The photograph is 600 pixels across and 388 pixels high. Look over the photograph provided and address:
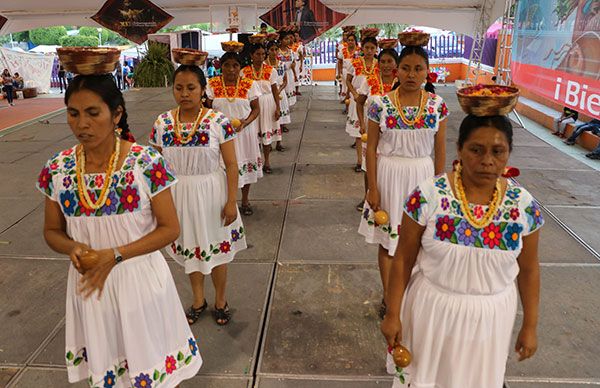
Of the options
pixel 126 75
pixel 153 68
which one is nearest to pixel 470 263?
pixel 153 68

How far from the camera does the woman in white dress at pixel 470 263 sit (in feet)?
5.70

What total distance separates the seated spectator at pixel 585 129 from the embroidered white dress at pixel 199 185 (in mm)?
7552

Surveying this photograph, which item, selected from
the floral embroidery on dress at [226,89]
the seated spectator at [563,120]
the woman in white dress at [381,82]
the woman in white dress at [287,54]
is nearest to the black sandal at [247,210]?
the floral embroidery on dress at [226,89]

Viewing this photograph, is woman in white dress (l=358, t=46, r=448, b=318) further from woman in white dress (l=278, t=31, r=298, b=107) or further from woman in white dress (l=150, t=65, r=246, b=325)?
woman in white dress (l=278, t=31, r=298, b=107)

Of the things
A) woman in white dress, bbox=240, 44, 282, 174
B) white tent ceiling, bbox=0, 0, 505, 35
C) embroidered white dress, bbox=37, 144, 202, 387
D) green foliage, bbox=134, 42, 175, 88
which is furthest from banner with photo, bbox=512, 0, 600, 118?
green foliage, bbox=134, 42, 175, 88

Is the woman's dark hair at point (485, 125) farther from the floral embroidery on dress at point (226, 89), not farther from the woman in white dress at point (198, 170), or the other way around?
the floral embroidery on dress at point (226, 89)

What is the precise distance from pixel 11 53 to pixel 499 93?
22.6 metres

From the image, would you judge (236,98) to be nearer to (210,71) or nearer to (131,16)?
(131,16)

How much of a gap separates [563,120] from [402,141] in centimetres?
780

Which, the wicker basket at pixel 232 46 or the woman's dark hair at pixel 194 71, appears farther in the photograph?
the wicker basket at pixel 232 46

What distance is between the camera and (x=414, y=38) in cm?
294

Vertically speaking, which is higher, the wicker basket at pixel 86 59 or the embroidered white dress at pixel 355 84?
the wicker basket at pixel 86 59

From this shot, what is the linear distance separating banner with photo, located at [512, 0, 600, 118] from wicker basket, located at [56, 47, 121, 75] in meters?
5.92

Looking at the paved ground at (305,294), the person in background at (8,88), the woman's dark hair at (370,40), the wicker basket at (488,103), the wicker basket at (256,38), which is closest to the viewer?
the wicker basket at (488,103)
